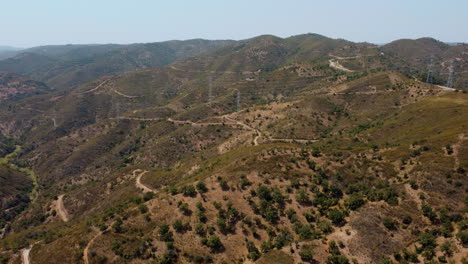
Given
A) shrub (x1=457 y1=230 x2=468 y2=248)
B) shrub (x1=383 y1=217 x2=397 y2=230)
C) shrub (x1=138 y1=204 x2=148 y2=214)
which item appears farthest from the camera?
shrub (x1=138 y1=204 x2=148 y2=214)

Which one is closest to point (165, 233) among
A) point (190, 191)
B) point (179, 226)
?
point (179, 226)

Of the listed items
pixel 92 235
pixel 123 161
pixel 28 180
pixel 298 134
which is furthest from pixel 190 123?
pixel 92 235

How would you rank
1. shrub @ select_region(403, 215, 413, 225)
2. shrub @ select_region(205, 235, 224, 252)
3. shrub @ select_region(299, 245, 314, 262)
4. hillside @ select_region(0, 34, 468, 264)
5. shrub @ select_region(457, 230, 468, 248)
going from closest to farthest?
shrub @ select_region(457, 230, 468, 248), shrub @ select_region(299, 245, 314, 262), hillside @ select_region(0, 34, 468, 264), shrub @ select_region(205, 235, 224, 252), shrub @ select_region(403, 215, 413, 225)

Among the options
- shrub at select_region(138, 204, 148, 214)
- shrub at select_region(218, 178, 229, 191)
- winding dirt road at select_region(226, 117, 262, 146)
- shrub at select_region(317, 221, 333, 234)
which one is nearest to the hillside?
shrub at select_region(218, 178, 229, 191)

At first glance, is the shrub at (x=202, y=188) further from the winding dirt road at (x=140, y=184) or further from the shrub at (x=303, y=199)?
the winding dirt road at (x=140, y=184)

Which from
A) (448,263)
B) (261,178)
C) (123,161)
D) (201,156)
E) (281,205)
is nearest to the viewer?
(448,263)

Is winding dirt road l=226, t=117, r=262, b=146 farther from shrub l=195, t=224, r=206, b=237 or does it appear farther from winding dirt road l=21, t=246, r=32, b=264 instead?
winding dirt road l=21, t=246, r=32, b=264

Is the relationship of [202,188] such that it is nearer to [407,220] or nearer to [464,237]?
[407,220]

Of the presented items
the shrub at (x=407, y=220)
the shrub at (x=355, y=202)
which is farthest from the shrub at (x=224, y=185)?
the shrub at (x=407, y=220)

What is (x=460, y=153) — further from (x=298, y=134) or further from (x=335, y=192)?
(x=298, y=134)

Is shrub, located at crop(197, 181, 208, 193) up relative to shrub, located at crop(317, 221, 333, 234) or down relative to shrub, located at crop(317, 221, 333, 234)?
up

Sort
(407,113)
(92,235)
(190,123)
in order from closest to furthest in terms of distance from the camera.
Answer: (92,235), (407,113), (190,123)
